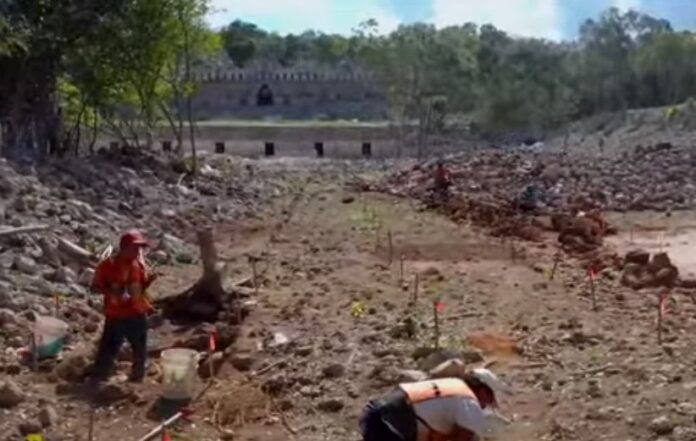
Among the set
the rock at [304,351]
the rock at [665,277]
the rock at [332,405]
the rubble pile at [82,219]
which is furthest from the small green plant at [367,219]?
the rock at [332,405]

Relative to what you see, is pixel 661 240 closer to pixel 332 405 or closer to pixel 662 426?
pixel 332 405

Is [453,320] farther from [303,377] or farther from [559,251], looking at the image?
[559,251]

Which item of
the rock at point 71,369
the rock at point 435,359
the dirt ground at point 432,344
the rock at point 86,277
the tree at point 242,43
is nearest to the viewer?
the dirt ground at point 432,344

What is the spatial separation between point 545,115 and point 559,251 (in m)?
46.3

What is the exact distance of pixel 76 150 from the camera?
85.2ft

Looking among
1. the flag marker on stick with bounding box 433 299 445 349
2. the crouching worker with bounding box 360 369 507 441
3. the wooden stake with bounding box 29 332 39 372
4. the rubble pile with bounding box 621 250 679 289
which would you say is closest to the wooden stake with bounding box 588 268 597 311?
the rubble pile with bounding box 621 250 679 289

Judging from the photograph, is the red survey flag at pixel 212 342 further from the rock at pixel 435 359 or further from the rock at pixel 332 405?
the rock at pixel 435 359

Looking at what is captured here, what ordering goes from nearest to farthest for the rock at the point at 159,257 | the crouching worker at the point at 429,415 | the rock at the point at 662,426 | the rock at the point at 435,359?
1. the crouching worker at the point at 429,415
2. the rock at the point at 662,426
3. the rock at the point at 435,359
4. the rock at the point at 159,257

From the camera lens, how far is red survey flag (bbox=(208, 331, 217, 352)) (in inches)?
380

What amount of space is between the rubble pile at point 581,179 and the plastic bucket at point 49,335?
51.6 ft

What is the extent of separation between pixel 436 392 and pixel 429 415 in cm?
12

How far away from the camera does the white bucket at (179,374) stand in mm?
8859

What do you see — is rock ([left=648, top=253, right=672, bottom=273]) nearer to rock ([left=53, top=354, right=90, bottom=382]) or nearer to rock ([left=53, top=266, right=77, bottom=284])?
rock ([left=53, top=266, right=77, bottom=284])

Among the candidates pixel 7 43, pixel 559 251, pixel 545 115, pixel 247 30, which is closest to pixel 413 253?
pixel 559 251
